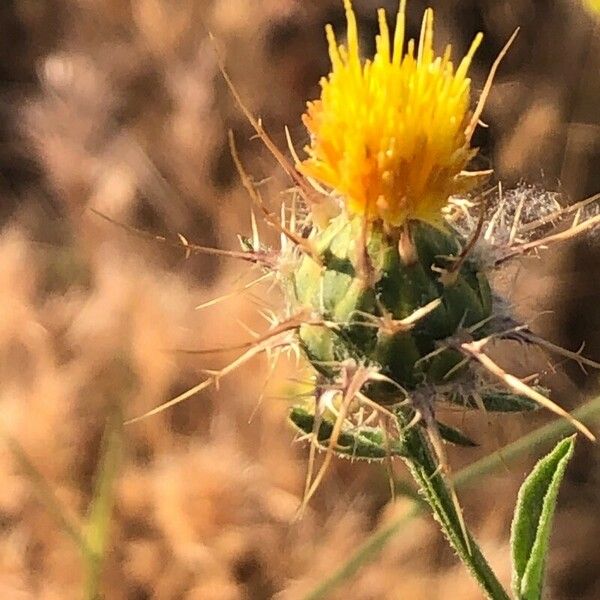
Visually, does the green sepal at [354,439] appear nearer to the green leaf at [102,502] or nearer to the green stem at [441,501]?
the green stem at [441,501]

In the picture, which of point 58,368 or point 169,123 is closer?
point 58,368

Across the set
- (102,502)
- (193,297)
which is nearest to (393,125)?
(102,502)

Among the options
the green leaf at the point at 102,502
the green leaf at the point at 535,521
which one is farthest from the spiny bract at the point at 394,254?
the green leaf at the point at 102,502

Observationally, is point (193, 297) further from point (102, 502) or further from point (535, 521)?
point (535, 521)

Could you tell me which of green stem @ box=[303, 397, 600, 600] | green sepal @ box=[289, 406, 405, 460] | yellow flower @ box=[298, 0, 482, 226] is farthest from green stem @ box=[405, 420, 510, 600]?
green stem @ box=[303, 397, 600, 600]

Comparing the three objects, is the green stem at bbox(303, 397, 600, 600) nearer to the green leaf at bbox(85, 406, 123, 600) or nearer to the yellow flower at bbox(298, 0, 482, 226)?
the green leaf at bbox(85, 406, 123, 600)

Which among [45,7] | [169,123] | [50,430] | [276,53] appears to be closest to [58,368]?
[50,430]

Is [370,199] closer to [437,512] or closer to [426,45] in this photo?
[426,45]

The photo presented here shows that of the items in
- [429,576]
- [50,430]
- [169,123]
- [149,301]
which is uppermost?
[169,123]
